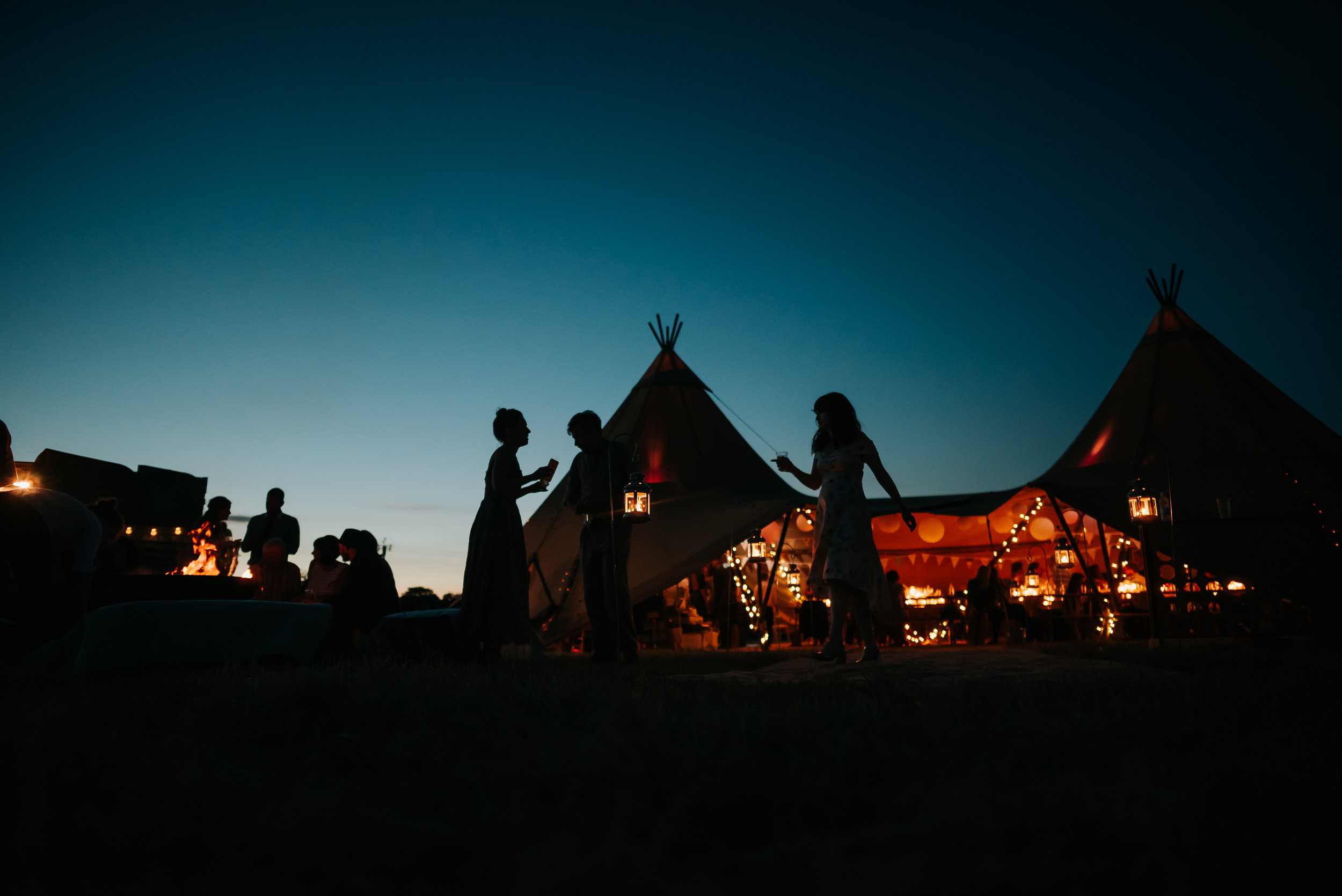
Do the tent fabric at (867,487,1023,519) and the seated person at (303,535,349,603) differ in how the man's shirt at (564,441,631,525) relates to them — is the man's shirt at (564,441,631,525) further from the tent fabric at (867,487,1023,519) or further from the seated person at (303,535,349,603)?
the tent fabric at (867,487,1023,519)

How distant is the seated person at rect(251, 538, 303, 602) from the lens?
6375mm

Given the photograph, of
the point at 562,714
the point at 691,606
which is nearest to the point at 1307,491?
the point at 691,606

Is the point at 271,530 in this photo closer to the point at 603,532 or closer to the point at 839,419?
the point at 603,532

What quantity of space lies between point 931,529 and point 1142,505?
23.6ft

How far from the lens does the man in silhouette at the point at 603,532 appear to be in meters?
4.82

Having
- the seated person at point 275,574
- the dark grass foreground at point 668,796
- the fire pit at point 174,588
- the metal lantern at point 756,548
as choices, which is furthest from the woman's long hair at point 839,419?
the metal lantern at point 756,548

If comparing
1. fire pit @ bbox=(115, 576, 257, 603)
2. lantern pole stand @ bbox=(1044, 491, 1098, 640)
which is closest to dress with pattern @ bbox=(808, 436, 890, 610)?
fire pit @ bbox=(115, 576, 257, 603)

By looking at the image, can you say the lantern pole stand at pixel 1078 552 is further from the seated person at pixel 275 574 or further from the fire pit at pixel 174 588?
the fire pit at pixel 174 588

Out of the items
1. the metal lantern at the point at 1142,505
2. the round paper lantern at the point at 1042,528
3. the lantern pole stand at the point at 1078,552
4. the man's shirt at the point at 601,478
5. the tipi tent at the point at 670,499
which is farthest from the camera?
the round paper lantern at the point at 1042,528

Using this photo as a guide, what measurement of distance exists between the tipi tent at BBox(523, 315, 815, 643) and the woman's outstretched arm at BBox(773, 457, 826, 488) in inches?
129

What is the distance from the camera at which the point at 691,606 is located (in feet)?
34.4

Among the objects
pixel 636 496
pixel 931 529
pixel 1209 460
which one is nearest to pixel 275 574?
pixel 636 496

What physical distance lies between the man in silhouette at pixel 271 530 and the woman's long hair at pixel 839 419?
4.50 m

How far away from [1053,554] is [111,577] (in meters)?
11.6
